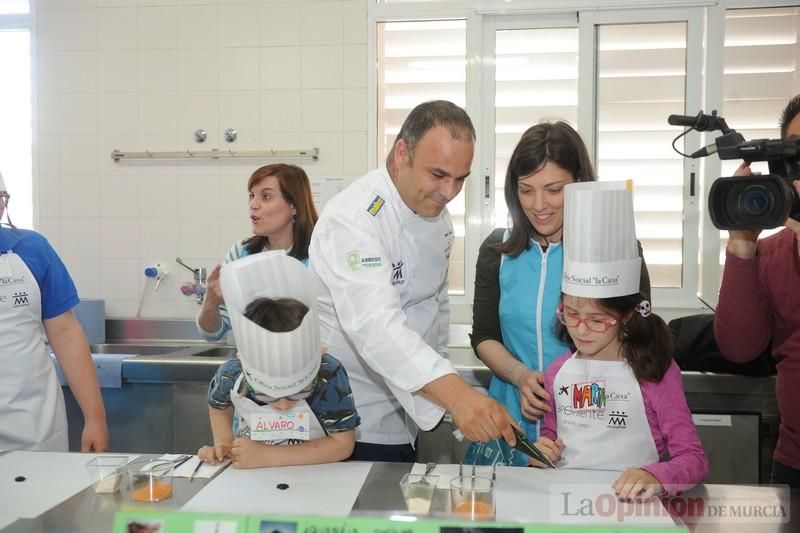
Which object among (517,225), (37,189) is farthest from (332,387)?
(37,189)

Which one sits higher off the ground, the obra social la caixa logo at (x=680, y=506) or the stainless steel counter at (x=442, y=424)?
the obra social la caixa logo at (x=680, y=506)

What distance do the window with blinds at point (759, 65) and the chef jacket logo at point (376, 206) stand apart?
2262 mm

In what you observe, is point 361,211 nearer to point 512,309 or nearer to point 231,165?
point 512,309

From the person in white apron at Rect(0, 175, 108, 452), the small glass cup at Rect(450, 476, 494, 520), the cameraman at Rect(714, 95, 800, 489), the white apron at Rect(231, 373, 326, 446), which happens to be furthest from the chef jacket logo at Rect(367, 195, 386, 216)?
the person in white apron at Rect(0, 175, 108, 452)

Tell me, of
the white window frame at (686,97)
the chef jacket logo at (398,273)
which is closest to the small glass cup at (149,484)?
the chef jacket logo at (398,273)

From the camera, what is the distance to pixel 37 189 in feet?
11.4

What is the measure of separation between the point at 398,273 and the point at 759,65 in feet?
8.13

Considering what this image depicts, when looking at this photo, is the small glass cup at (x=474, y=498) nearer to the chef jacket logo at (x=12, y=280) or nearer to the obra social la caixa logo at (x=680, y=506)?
the obra social la caixa logo at (x=680, y=506)

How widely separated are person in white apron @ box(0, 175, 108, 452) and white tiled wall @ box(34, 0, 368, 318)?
1563 millimetres

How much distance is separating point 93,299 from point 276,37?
1558 millimetres

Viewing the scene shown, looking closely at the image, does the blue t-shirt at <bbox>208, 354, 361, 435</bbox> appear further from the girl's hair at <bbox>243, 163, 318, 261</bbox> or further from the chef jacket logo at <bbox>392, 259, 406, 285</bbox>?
the girl's hair at <bbox>243, 163, 318, 261</bbox>

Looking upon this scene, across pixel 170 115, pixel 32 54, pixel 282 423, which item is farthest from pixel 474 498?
pixel 32 54

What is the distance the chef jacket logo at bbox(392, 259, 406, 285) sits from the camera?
158 cm

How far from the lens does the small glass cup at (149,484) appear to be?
111 centimetres
